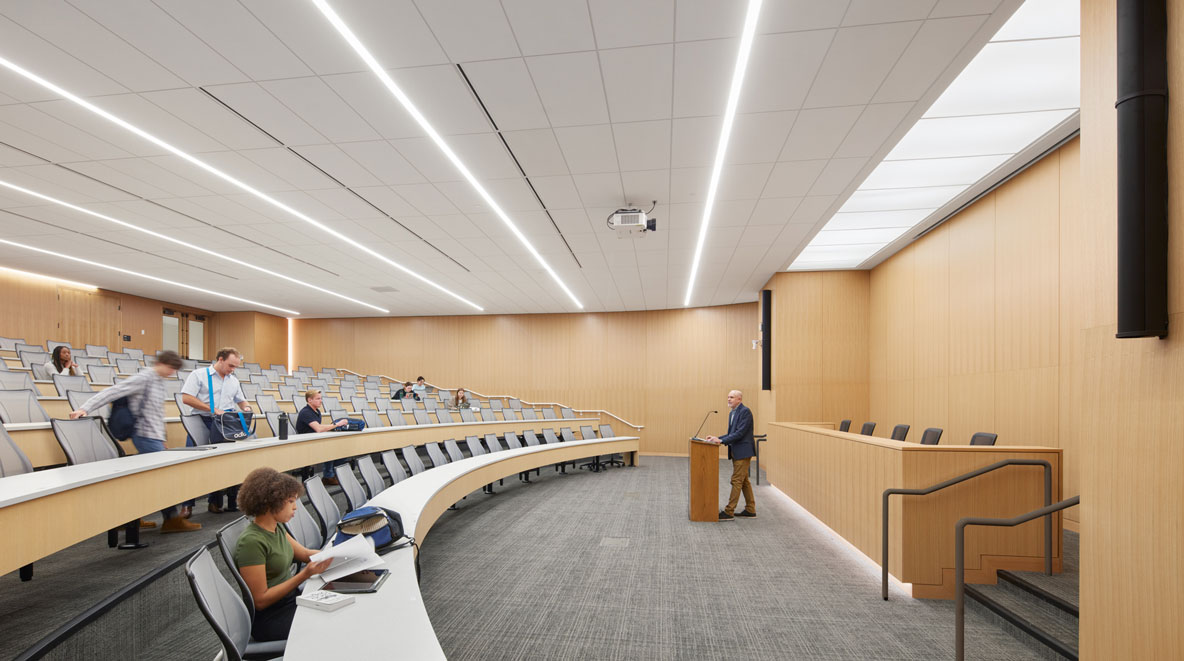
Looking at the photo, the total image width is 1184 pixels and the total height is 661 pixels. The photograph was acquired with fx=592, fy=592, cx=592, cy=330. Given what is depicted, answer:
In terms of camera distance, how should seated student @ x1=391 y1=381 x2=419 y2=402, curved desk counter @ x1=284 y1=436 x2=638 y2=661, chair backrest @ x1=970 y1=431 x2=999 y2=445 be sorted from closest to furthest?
curved desk counter @ x1=284 y1=436 x2=638 y2=661 → chair backrest @ x1=970 y1=431 x2=999 y2=445 → seated student @ x1=391 y1=381 x2=419 y2=402

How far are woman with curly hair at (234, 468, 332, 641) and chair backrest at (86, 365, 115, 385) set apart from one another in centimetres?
690

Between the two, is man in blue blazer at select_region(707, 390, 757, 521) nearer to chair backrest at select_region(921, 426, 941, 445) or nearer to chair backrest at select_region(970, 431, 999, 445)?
chair backrest at select_region(921, 426, 941, 445)

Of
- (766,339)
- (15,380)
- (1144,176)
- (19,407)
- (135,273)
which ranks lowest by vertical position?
(19,407)

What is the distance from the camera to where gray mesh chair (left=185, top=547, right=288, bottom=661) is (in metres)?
1.75

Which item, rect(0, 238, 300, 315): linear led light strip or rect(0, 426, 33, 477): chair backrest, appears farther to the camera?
rect(0, 238, 300, 315): linear led light strip

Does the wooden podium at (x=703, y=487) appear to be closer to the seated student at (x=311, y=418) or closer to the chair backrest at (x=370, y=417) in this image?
the seated student at (x=311, y=418)

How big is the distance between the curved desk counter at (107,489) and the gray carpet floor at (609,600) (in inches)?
17.1

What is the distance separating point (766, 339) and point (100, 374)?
10.2m

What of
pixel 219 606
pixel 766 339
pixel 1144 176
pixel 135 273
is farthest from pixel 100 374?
pixel 766 339

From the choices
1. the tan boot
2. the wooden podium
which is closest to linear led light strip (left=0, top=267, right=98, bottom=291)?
the tan boot

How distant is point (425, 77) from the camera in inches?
156

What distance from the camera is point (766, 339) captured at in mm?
11133

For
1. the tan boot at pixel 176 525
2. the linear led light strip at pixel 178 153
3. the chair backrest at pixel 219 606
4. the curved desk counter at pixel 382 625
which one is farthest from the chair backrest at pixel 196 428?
the chair backrest at pixel 219 606

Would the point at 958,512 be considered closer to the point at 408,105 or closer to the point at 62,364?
the point at 408,105
